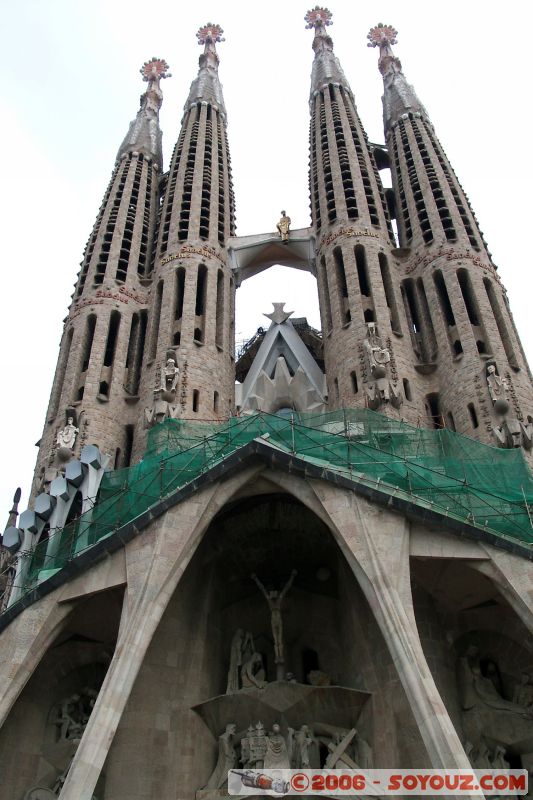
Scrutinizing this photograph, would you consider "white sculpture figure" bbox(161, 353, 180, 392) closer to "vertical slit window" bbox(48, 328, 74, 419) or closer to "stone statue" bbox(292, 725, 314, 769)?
"vertical slit window" bbox(48, 328, 74, 419)

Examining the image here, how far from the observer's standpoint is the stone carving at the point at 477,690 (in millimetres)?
14305

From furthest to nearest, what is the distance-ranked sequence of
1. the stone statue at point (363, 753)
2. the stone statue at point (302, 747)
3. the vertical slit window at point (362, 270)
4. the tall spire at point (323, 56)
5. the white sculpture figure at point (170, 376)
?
the tall spire at point (323, 56), the vertical slit window at point (362, 270), the white sculpture figure at point (170, 376), the stone statue at point (302, 747), the stone statue at point (363, 753)

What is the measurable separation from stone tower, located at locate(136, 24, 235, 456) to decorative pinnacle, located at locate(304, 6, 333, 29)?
9.91m

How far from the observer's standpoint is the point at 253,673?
1576 centimetres

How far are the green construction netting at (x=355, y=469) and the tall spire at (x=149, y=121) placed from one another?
17464 mm

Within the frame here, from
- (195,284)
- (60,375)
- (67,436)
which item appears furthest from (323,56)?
(67,436)

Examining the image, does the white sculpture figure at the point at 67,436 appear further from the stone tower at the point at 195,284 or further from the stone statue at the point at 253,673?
the stone statue at the point at 253,673

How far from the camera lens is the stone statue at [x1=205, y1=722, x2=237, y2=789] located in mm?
14491

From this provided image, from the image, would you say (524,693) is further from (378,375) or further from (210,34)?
(210,34)

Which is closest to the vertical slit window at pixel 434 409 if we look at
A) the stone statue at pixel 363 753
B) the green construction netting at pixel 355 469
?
the green construction netting at pixel 355 469

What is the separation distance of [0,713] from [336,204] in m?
18.6

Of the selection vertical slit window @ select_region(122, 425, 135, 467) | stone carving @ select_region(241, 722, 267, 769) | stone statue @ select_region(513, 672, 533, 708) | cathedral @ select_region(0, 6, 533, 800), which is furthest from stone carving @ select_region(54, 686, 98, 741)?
stone statue @ select_region(513, 672, 533, 708)

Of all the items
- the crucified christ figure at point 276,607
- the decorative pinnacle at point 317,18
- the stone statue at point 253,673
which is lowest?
the stone statue at point 253,673

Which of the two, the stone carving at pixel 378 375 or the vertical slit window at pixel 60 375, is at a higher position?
the vertical slit window at pixel 60 375
